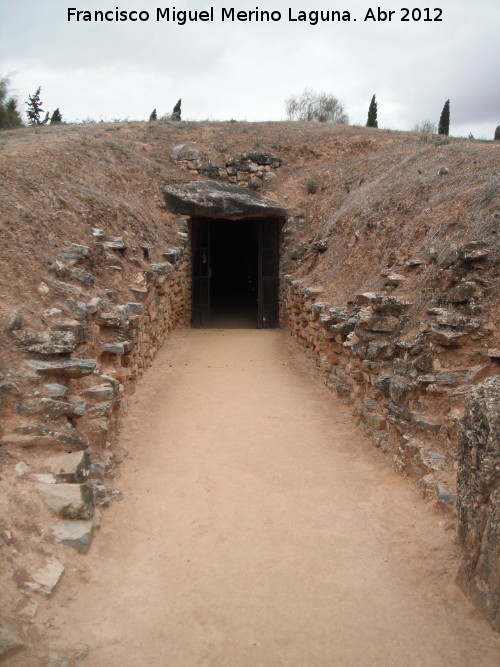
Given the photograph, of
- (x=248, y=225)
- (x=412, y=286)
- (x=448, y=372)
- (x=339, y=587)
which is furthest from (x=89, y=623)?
(x=248, y=225)

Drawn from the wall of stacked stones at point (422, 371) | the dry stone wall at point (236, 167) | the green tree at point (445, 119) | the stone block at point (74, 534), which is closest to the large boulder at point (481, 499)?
the wall of stacked stones at point (422, 371)

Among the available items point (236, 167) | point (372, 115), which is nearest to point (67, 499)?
point (236, 167)

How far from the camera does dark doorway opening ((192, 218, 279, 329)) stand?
1588cm

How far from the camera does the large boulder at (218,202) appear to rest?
14.5 m

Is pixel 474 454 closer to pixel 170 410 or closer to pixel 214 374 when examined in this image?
pixel 170 410

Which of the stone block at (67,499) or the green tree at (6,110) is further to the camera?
the green tree at (6,110)

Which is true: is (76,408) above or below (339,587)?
above

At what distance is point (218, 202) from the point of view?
47.8 feet

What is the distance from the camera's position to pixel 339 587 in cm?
468

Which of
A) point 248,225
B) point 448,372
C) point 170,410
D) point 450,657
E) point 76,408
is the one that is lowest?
point 450,657

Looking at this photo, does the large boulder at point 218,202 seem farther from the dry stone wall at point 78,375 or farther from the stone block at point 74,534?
the stone block at point 74,534

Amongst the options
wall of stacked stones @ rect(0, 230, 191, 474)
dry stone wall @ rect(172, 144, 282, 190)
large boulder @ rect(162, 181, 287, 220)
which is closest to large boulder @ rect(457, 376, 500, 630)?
wall of stacked stones @ rect(0, 230, 191, 474)

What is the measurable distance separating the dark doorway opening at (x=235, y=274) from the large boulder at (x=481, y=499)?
11.8m

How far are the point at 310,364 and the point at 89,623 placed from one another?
25.7ft
